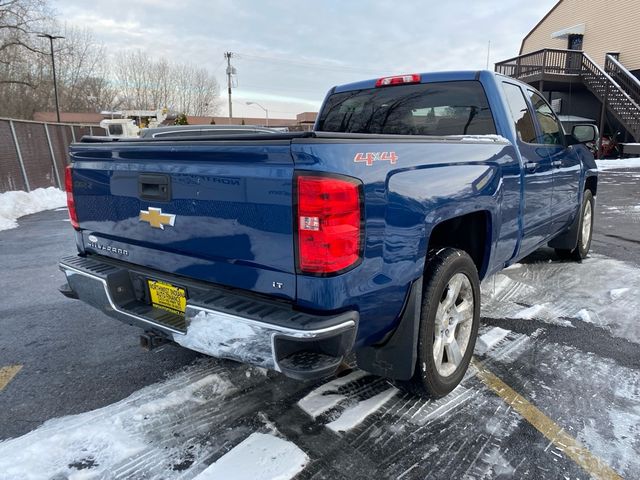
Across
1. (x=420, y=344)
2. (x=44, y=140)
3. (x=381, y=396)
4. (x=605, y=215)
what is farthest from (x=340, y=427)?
(x=44, y=140)

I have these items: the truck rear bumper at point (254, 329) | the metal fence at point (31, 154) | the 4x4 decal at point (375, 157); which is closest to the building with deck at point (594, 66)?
the metal fence at point (31, 154)

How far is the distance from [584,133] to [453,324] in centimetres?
324

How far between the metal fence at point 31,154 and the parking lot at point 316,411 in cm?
950

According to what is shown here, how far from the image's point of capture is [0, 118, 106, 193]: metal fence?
38.7ft

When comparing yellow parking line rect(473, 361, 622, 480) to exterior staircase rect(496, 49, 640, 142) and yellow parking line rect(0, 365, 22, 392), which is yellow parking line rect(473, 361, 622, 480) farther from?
exterior staircase rect(496, 49, 640, 142)

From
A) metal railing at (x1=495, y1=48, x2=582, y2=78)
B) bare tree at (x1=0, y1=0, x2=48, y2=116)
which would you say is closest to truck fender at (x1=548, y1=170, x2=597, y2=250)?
metal railing at (x1=495, y1=48, x2=582, y2=78)

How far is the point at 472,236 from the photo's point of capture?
128 inches

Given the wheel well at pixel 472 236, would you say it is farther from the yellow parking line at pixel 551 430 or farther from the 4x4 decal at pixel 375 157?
the 4x4 decal at pixel 375 157

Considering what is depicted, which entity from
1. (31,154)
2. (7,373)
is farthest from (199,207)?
(31,154)

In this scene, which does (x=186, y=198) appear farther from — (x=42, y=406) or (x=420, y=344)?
(x=42, y=406)

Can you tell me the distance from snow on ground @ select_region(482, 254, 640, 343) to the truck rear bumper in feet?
8.42

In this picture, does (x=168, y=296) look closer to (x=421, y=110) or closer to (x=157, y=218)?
(x=157, y=218)

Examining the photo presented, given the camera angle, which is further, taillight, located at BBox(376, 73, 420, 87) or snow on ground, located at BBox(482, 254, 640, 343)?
snow on ground, located at BBox(482, 254, 640, 343)

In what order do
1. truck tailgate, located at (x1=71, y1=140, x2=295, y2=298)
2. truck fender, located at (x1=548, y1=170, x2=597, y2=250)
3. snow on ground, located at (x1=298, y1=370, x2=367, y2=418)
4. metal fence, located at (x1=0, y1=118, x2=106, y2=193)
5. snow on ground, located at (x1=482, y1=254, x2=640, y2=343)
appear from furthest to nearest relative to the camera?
1. metal fence, located at (x1=0, y1=118, x2=106, y2=193)
2. truck fender, located at (x1=548, y1=170, x2=597, y2=250)
3. snow on ground, located at (x1=482, y1=254, x2=640, y2=343)
4. snow on ground, located at (x1=298, y1=370, x2=367, y2=418)
5. truck tailgate, located at (x1=71, y1=140, x2=295, y2=298)
